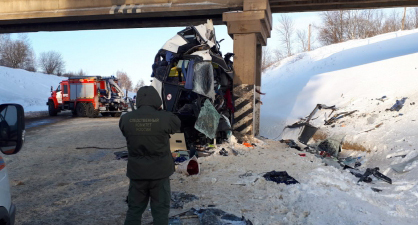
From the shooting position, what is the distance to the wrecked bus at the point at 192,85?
845 cm

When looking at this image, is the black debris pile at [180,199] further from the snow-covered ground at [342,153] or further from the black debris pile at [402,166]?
the black debris pile at [402,166]

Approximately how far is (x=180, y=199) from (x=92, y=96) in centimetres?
1694

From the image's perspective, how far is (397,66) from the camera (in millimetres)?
15016

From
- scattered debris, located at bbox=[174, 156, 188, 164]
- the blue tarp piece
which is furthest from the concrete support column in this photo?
scattered debris, located at bbox=[174, 156, 188, 164]

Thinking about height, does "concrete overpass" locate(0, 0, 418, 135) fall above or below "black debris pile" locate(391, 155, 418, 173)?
above

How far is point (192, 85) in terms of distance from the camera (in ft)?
27.8

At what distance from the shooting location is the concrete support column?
10.5 metres

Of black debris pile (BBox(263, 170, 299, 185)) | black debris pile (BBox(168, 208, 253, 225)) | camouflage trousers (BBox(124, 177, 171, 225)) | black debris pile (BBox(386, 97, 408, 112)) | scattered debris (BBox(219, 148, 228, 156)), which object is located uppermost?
black debris pile (BBox(386, 97, 408, 112))

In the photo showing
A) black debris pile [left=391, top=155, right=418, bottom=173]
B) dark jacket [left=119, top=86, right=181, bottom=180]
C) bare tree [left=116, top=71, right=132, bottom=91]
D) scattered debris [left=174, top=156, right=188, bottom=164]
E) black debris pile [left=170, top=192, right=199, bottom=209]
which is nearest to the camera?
dark jacket [left=119, top=86, right=181, bottom=180]

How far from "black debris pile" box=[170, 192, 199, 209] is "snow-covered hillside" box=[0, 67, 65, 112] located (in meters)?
31.0

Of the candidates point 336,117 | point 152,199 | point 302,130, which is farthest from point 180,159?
point 336,117

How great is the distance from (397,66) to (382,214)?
12897 millimetres

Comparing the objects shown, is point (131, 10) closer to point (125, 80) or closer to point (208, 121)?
point (208, 121)

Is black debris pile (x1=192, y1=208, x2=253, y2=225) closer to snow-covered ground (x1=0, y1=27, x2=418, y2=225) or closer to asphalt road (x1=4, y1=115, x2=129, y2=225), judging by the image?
snow-covered ground (x1=0, y1=27, x2=418, y2=225)
